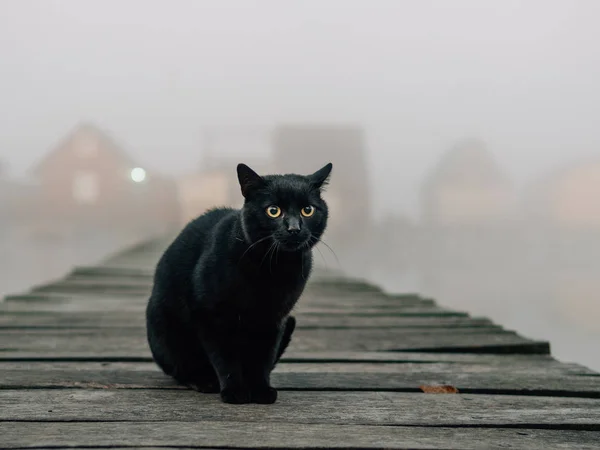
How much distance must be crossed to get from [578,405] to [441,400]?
43cm

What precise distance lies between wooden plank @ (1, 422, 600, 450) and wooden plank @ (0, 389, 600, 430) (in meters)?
0.05

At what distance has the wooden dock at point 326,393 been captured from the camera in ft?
4.75

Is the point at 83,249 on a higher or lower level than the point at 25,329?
lower

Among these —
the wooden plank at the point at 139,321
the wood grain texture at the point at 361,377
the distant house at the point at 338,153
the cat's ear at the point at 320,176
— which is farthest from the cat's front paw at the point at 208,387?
the distant house at the point at 338,153

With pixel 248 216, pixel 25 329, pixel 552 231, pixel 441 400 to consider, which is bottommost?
pixel 552 231

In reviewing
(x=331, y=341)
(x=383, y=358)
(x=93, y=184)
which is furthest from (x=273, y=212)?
(x=93, y=184)

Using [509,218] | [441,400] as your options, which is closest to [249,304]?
[441,400]

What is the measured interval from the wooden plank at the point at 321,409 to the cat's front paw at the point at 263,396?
1.6 inches

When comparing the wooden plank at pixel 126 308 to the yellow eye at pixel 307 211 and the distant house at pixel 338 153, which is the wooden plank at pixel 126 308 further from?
the distant house at pixel 338 153

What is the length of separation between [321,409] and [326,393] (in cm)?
20

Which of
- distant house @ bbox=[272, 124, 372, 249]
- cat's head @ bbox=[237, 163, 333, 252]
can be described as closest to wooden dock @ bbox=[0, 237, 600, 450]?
cat's head @ bbox=[237, 163, 333, 252]

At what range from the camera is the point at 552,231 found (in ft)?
64.5

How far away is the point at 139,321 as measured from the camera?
3.40 m

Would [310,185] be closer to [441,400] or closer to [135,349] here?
[441,400]
